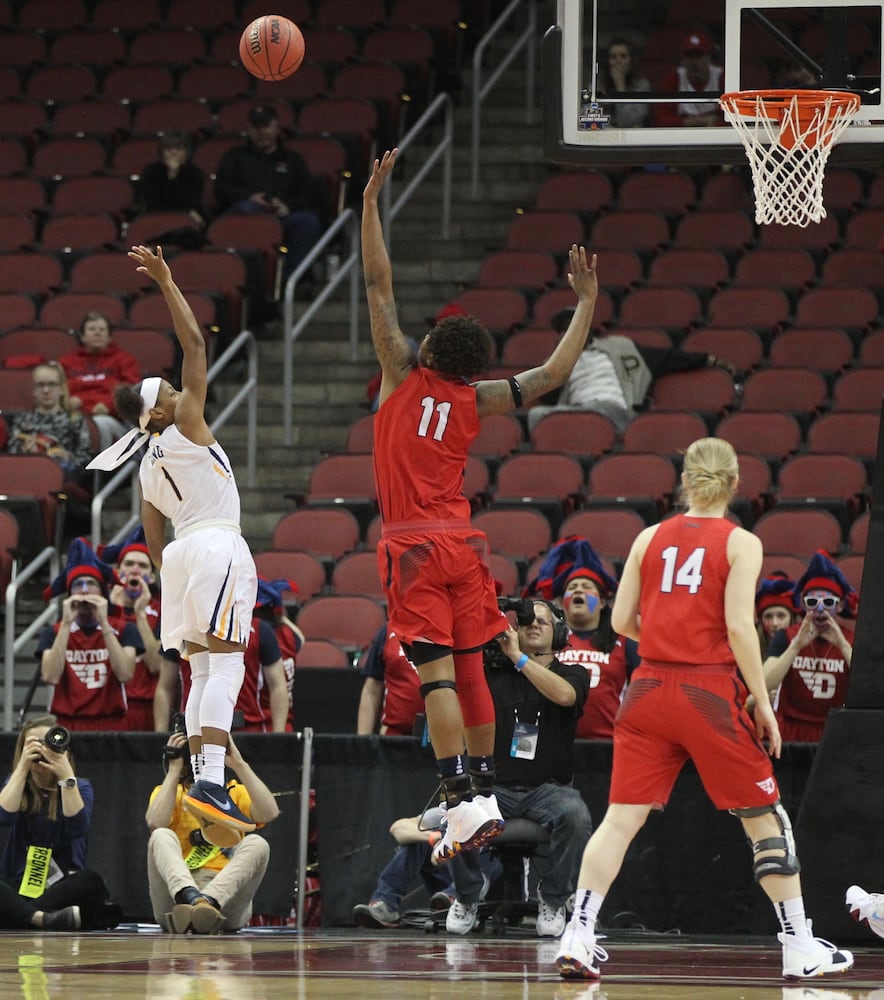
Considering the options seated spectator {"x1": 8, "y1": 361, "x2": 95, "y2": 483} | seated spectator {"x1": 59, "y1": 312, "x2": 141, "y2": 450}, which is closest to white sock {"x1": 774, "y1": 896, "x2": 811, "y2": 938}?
seated spectator {"x1": 8, "y1": 361, "x2": 95, "y2": 483}

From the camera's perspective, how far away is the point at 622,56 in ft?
53.8

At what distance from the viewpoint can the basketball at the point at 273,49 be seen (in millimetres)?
9922

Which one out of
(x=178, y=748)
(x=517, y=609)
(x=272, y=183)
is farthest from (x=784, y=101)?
(x=272, y=183)

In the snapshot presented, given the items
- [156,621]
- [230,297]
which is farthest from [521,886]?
[230,297]

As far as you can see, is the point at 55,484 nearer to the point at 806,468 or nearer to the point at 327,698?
the point at 327,698

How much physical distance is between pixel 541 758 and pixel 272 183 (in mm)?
8352

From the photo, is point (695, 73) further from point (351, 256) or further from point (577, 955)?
point (577, 955)

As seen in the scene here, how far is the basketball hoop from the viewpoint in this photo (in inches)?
364

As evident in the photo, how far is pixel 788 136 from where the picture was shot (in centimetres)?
930

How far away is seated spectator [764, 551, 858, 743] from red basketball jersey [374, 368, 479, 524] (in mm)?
3148

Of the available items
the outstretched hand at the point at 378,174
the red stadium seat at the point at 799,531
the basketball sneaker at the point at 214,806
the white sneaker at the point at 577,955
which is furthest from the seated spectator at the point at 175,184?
the white sneaker at the point at 577,955

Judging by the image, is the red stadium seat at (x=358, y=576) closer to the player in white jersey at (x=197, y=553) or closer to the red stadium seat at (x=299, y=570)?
the red stadium seat at (x=299, y=570)

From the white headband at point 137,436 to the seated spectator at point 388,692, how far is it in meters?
2.61

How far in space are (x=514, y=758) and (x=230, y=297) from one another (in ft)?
22.8
